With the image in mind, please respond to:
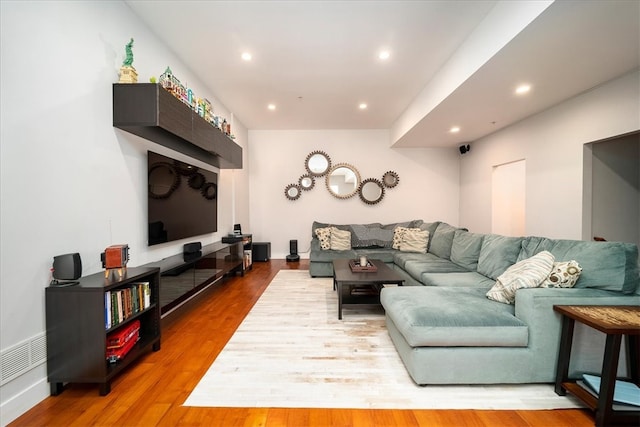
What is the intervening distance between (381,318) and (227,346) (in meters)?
1.52

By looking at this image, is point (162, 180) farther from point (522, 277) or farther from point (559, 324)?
point (559, 324)

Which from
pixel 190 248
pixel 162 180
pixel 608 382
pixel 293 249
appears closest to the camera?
pixel 608 382

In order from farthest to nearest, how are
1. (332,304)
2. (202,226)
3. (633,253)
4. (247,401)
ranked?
(202,226) → (332,304) → (633,253) → (247,401)

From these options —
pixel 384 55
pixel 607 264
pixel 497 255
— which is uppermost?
pixel 384 55

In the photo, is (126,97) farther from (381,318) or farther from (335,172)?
(335,172)

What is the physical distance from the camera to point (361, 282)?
107 inches

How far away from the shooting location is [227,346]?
87.4 inches

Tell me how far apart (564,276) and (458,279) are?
1.00m

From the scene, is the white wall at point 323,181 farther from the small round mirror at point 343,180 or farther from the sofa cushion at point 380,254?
the sofa cushion at point 380,254

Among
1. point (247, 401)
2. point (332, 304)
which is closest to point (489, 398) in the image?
point (247, 401)

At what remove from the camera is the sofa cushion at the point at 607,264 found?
5.59 feet

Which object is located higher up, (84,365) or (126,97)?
(126,97)

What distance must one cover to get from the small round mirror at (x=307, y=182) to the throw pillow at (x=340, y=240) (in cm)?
150

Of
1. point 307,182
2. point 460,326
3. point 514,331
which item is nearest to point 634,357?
point 514,331
